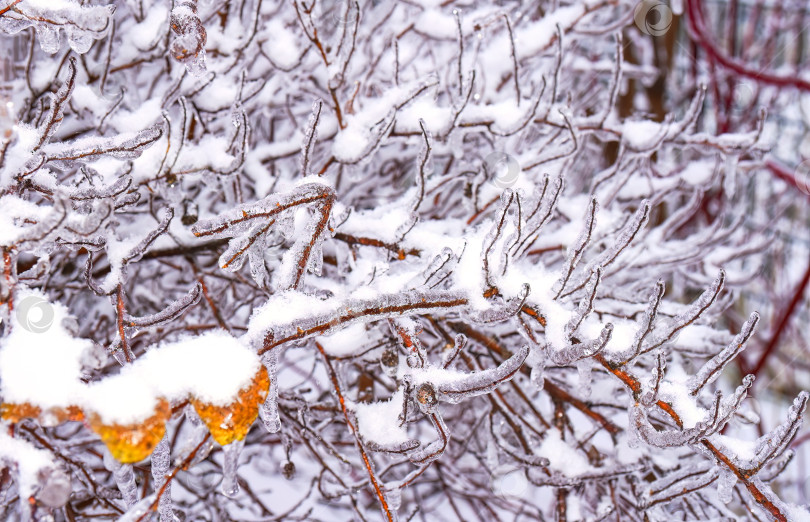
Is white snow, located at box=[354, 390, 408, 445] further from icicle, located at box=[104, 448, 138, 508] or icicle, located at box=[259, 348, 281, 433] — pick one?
icicle, located at box=[104, 448, 138, 508]

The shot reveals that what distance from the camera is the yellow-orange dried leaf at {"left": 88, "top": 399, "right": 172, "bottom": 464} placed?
2.42 feet

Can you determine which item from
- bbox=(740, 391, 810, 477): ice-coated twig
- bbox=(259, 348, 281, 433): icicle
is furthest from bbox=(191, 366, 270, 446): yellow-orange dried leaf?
bbox=(740, 391, 810, 477): ice-coated twig

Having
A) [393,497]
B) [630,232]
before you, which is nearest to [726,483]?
[630,232]

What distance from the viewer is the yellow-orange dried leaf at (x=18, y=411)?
2.44 ft

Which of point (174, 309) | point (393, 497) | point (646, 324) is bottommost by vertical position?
point (393, 497)

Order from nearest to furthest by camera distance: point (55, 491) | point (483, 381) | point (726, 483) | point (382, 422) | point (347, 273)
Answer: point (55, 491) → point (483, 381) → point (726, 483) → point (382, 422) → point (347, 273)

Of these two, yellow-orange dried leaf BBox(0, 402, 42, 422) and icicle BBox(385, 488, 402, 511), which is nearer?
yellow-orange dried leaf BBox(0, 402, 42, 422)

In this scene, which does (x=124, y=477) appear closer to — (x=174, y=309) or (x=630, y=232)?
(x=174, y=309)

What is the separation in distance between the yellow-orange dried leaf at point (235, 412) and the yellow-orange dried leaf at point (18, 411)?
0.19m

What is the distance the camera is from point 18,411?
748 mm

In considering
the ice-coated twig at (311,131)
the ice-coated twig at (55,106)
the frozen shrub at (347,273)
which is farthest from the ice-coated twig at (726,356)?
the ice-coated twig at (55,106)

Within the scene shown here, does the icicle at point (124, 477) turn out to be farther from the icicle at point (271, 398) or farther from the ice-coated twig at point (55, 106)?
the ice-coated twig at point (55, 106)

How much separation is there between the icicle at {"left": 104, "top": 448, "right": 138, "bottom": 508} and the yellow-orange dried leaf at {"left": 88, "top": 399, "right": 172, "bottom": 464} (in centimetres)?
31

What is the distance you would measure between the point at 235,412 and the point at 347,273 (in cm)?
78
